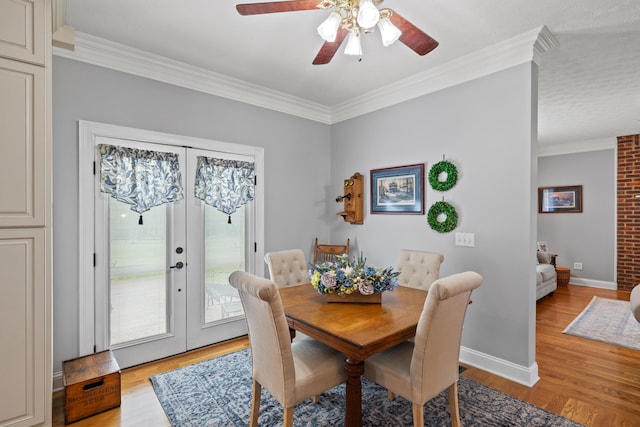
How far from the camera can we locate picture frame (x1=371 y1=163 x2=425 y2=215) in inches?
135

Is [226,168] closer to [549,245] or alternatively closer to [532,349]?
[532,349]

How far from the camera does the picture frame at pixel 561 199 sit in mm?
6273

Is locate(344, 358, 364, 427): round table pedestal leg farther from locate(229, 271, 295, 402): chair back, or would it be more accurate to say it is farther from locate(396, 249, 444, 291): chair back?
locate(396, 249, 444, 291): chair back

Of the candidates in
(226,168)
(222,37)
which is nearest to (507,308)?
(226,168)

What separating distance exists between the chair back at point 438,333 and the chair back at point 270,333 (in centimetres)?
67

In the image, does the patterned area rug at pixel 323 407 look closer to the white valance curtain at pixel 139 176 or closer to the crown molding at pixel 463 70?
the white valance curtain at pixel 139 176

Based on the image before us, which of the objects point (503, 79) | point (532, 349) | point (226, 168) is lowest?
point (532, 349)

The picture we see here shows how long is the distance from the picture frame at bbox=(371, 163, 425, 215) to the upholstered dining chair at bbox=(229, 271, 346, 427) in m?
1.98

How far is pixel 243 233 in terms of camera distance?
11.9 ft

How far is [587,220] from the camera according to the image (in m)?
Result: 6.15

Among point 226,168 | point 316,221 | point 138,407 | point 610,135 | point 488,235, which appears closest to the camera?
point 138,407

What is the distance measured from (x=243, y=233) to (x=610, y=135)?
6.54 meters

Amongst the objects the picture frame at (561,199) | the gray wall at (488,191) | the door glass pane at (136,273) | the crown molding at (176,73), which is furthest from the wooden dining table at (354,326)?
the picture frame at (561,199)

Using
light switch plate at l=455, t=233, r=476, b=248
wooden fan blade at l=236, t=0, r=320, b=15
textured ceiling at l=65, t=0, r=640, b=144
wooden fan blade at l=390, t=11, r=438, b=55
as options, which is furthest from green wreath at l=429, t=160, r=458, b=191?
wooden fan blade at l=236, t=0, r=320, b=15
